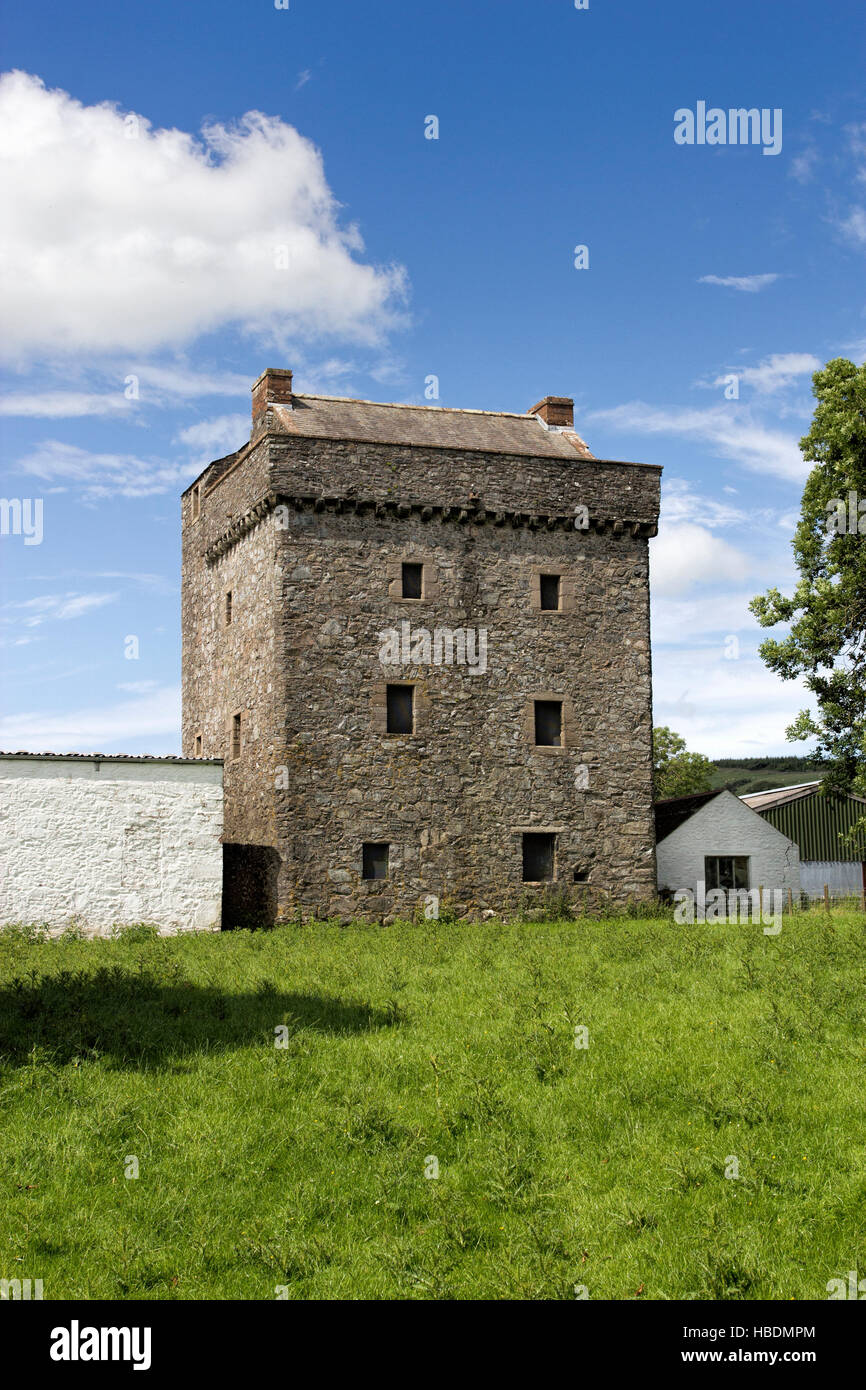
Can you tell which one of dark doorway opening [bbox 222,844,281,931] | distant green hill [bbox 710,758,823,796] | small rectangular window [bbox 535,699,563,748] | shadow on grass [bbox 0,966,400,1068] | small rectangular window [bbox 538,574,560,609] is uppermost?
distant green hill [bbox 710,758,823,796]

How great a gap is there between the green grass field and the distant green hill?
89.8m

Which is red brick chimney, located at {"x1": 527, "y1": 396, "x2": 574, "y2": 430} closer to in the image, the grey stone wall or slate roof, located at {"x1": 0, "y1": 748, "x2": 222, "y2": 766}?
the grey stone wall

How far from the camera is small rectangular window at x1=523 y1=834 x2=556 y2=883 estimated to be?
26.1 metres

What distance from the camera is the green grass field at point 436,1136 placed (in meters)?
7.58

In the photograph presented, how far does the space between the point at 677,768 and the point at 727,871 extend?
3137cm

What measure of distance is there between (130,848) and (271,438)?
8845 millimetres

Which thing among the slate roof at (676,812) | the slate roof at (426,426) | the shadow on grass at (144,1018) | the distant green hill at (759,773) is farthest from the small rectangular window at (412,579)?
the distant green hill at (759,773)

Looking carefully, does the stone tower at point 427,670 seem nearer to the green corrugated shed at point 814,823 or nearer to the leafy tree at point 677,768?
the green corrugated shed at point 814,823

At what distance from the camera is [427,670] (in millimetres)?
25672

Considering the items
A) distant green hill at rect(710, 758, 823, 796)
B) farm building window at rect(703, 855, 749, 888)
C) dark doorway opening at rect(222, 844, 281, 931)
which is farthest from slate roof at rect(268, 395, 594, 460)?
distant green hill at rect(710, 758, 823, 796)

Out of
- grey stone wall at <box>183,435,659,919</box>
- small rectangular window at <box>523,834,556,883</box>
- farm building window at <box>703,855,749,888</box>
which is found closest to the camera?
grey stone wall at <box>183,435,659,919</box>

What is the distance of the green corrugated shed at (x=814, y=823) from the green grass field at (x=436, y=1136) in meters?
21.3
